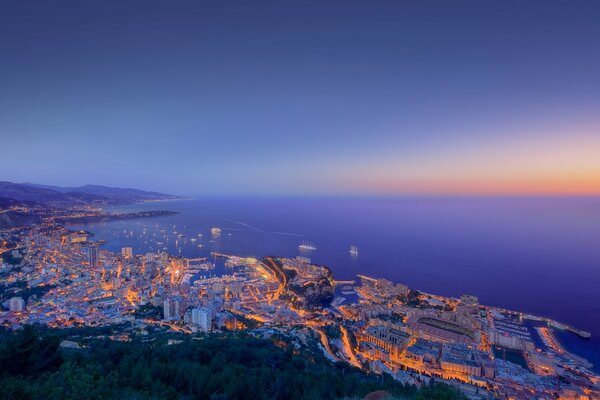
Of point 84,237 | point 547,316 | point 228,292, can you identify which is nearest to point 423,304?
point 547,316

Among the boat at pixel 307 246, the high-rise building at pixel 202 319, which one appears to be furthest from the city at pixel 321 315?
the boat at pixel 307 246

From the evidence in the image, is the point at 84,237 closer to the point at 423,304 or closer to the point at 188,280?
the point at 188,280

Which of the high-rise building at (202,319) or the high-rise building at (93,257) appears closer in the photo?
the high-rise building at (202,319)

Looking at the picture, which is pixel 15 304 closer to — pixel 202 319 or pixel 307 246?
pixel 202 319

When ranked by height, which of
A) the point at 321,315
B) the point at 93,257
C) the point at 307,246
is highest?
the point at 93,257

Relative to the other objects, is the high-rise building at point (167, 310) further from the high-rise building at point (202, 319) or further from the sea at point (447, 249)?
the sea at point (447, 249)

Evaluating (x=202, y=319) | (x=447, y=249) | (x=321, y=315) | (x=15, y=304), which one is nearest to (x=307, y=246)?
(x=447, y=249)
